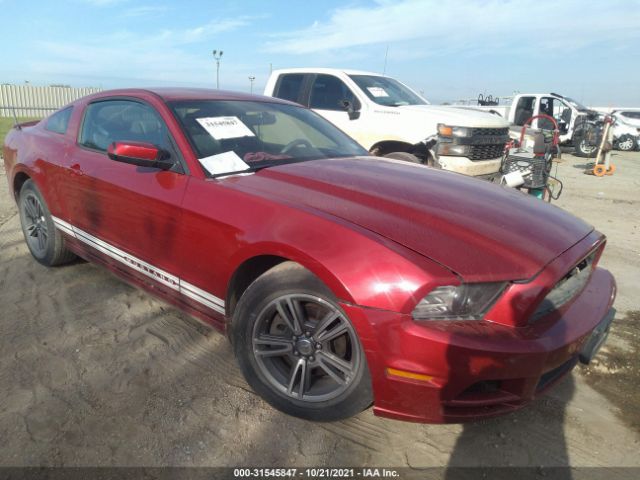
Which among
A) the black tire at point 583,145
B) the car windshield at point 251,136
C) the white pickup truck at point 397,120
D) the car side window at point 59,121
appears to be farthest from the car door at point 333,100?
the black tire at point 583,145

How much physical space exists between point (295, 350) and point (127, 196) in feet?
4.88

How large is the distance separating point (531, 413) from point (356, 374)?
104cm

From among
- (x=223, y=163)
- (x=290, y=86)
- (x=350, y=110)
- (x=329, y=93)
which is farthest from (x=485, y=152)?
(x=223, y=163)

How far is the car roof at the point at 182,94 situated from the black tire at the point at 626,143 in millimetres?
19617

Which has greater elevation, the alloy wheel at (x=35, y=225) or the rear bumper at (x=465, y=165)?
the rear bumper at (x=465, y=165)

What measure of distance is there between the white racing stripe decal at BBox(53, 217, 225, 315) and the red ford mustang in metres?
0.01

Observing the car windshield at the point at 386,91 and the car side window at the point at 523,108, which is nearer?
the car windshield at the point at 386,91

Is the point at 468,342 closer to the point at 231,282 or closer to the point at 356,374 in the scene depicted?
the point at 356,374

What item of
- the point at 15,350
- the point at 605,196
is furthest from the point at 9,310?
the point at 605,196

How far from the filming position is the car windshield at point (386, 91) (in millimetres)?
6699

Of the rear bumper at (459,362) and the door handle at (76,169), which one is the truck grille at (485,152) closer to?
the rear bumper at (459,362)

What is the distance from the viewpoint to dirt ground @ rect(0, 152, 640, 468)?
6.64 feet

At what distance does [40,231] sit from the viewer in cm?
396

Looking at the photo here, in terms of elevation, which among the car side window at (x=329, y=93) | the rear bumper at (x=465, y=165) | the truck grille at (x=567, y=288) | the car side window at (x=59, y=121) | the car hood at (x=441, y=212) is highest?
the car side window at (x=329, y=93)
